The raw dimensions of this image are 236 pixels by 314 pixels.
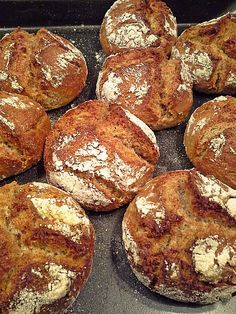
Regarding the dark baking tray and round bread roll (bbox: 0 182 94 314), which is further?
the dark baking tray

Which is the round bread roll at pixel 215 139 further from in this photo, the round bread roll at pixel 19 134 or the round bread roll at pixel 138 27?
the round bread roll at pixel 19 134

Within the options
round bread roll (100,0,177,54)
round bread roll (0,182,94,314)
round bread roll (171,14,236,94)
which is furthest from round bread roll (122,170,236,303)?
round bread roll (100,0,177,54)

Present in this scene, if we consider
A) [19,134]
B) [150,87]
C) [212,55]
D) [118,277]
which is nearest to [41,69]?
[19,134]

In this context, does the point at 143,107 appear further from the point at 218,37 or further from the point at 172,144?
the point at 218,37

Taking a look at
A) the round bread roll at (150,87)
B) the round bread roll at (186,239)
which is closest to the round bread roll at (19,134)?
the round bread roll at (150,87)

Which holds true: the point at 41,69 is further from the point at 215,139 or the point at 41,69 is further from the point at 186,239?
the point at 186,239

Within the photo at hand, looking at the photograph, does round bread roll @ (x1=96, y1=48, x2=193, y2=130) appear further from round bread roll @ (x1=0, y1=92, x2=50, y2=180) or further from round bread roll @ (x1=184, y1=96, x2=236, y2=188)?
round bread roll @ (x1=0, y1=92, x2=50, y2=180)
